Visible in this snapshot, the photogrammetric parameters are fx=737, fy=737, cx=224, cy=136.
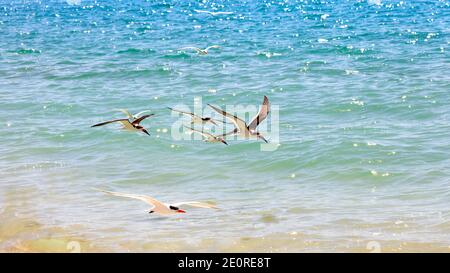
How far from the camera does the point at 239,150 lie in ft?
51.7

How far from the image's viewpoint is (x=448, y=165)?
14109 mm

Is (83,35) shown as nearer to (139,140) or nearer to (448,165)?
(139,140)

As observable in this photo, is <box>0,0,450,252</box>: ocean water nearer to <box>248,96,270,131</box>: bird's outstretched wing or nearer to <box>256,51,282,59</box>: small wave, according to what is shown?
<box>256,51,282,59</box>: small wave

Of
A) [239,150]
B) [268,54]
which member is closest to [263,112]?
[239,150]

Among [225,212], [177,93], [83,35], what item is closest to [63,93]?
[177,93]

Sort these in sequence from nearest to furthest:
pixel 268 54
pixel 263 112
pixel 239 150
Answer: pixel 263 112
pixel 239 150
pixel 268 54

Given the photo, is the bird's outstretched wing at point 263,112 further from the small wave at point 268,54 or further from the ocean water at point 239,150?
the small wave at point 268,54

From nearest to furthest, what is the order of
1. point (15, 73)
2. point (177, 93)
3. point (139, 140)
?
point (139, 140) < point (177, 93) < point (15, 73)

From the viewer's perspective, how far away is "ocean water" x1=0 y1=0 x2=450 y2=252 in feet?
35.6

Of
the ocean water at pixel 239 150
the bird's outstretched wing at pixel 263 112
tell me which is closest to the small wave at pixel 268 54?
the ocean water at pixel 239 150

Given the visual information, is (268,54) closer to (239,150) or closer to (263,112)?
(239,150)

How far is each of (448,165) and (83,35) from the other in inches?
1196

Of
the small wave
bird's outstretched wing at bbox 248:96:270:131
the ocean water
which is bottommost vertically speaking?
the small wave

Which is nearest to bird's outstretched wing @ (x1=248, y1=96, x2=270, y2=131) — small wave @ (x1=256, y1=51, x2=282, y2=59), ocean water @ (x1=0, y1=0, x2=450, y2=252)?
ocean water @ (x1=0, y1=0, x2=450, y2=252)
